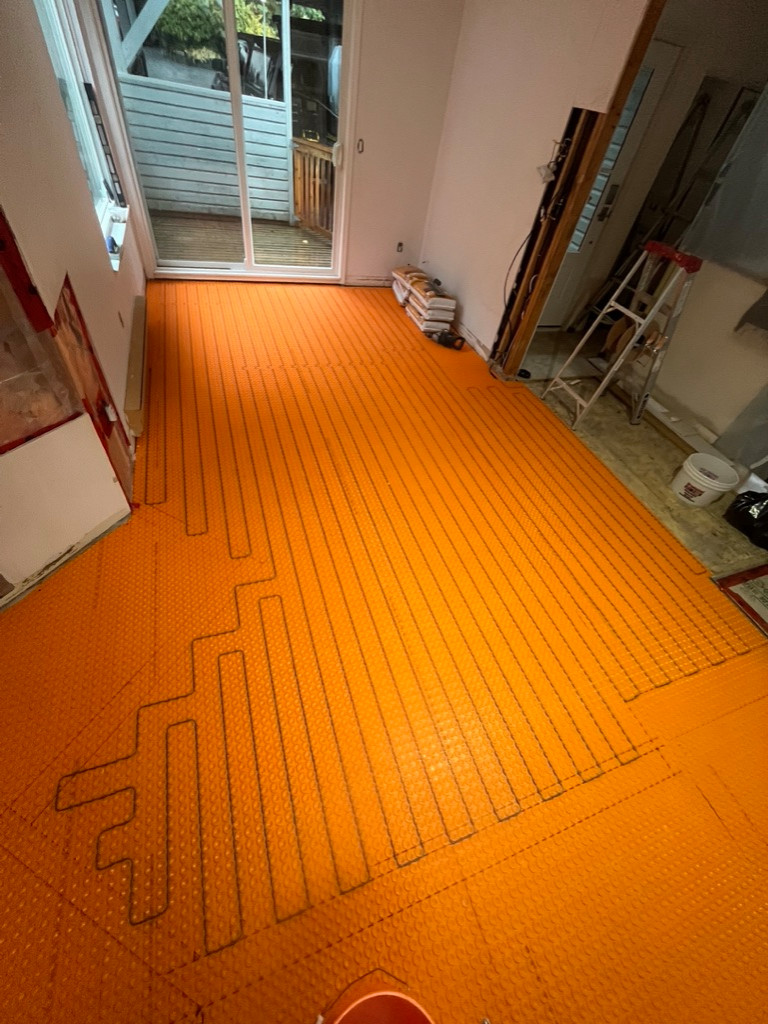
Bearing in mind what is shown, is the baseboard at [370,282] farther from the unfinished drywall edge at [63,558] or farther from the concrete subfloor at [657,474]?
the unfinished drywall edge at [63,558]

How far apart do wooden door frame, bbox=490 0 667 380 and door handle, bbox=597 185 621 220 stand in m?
1.15

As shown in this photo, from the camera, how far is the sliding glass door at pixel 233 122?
344 cm

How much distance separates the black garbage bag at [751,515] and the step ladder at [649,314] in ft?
3.05

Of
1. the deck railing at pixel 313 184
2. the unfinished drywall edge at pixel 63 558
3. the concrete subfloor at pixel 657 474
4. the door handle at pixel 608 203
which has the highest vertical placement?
the door handle at pixel 608 203

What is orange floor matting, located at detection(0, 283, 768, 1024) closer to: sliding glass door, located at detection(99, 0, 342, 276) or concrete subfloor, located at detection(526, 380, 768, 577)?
concrete subfloor, located at detection(526, 380, 768, 577)

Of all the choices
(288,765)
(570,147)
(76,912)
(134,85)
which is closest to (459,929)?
(288,765)

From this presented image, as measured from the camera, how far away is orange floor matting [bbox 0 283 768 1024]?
1.10 meters

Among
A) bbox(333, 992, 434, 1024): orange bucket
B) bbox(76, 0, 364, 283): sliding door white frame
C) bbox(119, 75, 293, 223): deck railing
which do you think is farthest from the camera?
bbox(119, 75, 293, 223): deck railing

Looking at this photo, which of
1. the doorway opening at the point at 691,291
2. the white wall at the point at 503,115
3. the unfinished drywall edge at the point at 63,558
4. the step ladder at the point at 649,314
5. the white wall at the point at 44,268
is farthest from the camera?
the doorway opening at the point at 691,291

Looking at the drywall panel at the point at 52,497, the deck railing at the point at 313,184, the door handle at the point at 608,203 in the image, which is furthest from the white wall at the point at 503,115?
the drywall panel at the point at 52,497

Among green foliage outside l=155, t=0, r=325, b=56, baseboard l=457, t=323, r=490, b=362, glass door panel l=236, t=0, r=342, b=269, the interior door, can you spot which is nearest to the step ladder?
baseboard l=457, t=323, r=490, b=362

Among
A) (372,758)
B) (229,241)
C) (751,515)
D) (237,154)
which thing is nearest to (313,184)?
(229,241)

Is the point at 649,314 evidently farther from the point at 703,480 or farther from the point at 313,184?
the point at 313,184

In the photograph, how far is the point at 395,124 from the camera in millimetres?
A: 3596
